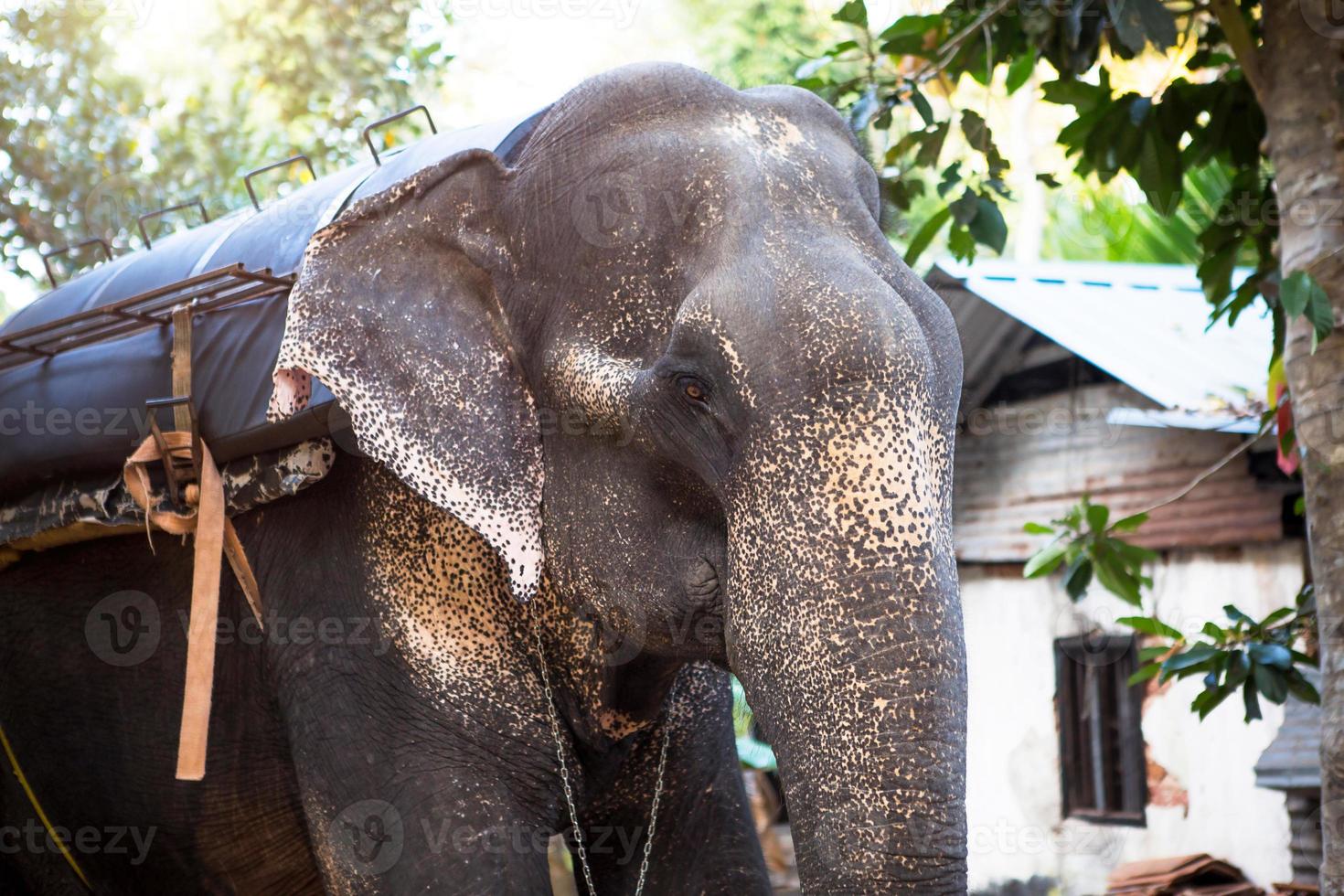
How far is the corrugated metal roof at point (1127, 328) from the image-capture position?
7.40 m

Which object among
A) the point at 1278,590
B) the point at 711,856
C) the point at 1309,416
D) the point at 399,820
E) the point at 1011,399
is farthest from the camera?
the point at 1011,399

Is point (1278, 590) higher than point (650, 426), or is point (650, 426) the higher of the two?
point (650, 426)

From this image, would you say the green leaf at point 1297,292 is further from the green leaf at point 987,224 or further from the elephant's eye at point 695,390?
the elephant's eye at point 695,390

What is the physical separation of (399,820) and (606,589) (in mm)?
546

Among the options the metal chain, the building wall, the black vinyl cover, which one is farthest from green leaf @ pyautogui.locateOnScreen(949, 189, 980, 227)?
the building wall

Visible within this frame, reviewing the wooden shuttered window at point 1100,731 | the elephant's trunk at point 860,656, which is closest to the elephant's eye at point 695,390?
the elephant's trunk at point 860,656

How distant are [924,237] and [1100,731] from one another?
17.3ft

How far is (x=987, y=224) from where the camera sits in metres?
4.11

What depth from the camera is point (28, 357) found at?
10.9 ft

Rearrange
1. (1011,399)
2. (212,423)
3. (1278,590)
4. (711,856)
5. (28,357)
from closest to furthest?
(212,423) < (711,856) < (28,357) < (1278,590) < (1011,399)

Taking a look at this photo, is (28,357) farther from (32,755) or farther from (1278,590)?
(1278,590)

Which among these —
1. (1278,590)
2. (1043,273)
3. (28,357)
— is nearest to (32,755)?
(28,357)

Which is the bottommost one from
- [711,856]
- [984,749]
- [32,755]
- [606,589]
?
[984,749]

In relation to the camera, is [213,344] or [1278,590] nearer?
[213,344]
